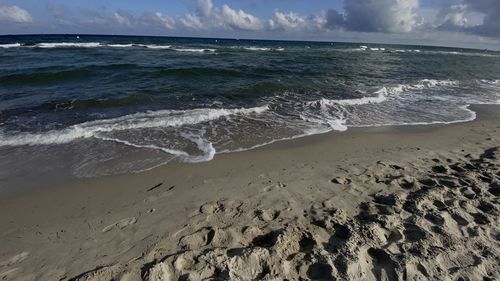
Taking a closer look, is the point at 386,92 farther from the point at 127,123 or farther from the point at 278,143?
the point at 127,123

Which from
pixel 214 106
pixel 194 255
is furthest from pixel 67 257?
pixel 214 106

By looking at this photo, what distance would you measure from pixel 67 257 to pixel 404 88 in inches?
662

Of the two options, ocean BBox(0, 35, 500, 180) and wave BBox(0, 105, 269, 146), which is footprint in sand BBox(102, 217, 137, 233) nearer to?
ocean BBox(0, 35, 500, 180)

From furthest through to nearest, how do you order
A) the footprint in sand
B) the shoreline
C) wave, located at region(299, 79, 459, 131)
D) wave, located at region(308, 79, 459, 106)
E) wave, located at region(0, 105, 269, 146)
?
wave, located at region(308, 79, 459, 106), wave, located at region(299, 79, 459, 131), wave, located at region(0, 105, 269, 146), the shoreline, the footprint in sand

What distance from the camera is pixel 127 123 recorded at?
9.19 metres

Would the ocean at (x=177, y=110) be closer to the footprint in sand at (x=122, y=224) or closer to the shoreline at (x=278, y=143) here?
the shoreline at (x=278, y=143)

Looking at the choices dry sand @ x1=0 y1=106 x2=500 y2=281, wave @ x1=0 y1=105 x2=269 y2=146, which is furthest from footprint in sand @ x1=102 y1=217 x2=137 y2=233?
wave @ x1=0 y1=105 x2=269 y2=146

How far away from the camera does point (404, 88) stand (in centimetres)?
1698

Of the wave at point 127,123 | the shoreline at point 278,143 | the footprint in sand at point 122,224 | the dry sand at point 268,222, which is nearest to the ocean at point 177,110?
the wave at point 127,123

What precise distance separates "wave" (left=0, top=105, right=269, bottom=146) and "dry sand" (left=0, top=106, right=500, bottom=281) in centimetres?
272

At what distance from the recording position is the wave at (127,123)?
311 inches

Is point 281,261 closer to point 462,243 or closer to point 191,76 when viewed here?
point 462,243

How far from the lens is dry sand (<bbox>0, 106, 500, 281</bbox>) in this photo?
11.7ft

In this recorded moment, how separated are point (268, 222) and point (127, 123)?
610cm
